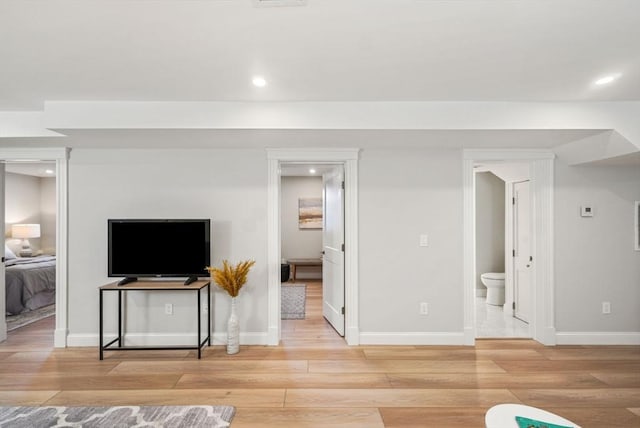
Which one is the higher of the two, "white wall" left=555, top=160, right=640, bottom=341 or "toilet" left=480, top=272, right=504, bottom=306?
"white wall" left=555, top=160, right=640, bottom=341

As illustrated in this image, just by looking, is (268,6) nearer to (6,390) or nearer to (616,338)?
(6,390)

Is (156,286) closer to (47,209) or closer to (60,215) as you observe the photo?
(60,215)

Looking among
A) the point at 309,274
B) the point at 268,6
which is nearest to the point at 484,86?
the point at 268,6

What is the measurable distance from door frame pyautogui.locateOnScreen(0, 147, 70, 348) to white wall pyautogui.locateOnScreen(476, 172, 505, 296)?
18.9ft

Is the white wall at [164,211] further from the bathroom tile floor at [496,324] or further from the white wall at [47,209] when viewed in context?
the white wall at [47,209]

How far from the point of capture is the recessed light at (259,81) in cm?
256

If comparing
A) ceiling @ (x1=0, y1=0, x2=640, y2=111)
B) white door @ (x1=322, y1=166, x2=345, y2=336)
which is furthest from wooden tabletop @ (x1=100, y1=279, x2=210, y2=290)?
ceiling @ (x1=0, y1=0, x2=640, y2=111)

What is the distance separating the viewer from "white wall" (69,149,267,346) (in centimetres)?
388

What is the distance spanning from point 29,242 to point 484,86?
343 inches

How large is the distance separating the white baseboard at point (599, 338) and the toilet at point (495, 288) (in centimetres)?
158

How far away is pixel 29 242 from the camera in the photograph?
24.6ft

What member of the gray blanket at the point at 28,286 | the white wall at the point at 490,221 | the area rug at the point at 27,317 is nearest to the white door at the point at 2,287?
the area rug at the point at 27,317

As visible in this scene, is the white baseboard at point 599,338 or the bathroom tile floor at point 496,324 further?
the bathroom tile floor at point 496,324

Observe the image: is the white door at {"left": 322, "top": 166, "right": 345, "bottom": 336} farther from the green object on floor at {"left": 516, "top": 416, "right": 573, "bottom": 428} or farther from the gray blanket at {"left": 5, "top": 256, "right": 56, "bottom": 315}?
the gray blanket at {"left": 5, "top": 256, "right": 56, "bottom": 315}
